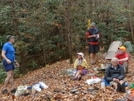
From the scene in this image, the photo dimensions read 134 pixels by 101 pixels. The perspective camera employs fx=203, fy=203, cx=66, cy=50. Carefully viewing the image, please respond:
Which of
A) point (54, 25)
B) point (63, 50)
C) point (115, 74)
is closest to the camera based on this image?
point (115, 74)

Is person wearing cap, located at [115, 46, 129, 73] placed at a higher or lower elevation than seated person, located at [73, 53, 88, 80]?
higher

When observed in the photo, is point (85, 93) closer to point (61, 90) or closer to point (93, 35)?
point (61, 90)

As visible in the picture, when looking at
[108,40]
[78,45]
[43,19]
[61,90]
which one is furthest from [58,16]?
[61,90]

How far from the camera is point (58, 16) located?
1282 centimetres

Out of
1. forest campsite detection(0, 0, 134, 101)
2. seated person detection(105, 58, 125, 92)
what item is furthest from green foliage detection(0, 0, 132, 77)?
seated person detection(105, 58, 125, 92)

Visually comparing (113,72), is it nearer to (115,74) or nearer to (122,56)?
(115,74)

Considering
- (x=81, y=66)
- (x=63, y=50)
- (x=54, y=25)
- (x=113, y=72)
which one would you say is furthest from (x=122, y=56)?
(x=63, y=50)

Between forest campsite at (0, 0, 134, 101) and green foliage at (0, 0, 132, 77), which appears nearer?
forest campsite at (0, 0, 134, 101)

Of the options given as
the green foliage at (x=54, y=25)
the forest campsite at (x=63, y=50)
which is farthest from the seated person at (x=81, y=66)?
the green foliage at (x=54, y=25)

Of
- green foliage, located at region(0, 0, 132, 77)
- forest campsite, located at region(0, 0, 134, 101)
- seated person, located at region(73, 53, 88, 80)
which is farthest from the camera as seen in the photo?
green foliage, located at region(0, 0, 132, 77)

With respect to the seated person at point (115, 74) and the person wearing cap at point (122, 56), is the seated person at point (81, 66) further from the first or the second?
the seated person at point (115, 74)

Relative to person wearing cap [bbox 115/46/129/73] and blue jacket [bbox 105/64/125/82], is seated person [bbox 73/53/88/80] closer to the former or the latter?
person wearing cap [bbox 115/46/129/73]

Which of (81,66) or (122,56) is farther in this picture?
(81,66)

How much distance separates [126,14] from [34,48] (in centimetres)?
779
